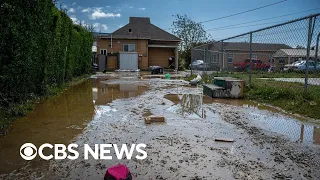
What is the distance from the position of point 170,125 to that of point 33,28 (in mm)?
4530

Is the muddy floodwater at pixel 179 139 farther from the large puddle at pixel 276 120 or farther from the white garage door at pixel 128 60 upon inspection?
the white garage door at pixel 128 60

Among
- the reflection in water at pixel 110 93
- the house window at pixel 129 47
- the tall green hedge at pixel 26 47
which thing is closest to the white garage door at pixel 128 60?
the house window at pixel 129 47

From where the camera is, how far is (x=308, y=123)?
546cm

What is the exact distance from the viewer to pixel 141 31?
37.3 metres

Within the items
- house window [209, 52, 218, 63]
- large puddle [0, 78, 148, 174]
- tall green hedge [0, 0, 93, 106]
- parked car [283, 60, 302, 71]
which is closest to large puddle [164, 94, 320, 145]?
large puddle [0, 78, 148, 174]

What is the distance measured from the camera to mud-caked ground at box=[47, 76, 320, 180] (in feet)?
9.96

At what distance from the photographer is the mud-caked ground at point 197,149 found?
3.04 m

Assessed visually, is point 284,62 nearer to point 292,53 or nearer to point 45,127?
point 292,53

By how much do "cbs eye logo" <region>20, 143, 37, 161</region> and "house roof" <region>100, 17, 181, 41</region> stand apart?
31085mm

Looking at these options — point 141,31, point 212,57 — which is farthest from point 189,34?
point 212,57

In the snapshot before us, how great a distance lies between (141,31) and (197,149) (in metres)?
34.7

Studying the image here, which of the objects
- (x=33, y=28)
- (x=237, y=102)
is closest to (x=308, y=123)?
(x=237, y=102)

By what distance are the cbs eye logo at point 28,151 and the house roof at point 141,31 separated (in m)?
31.1

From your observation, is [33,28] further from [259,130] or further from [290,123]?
[290,123]
